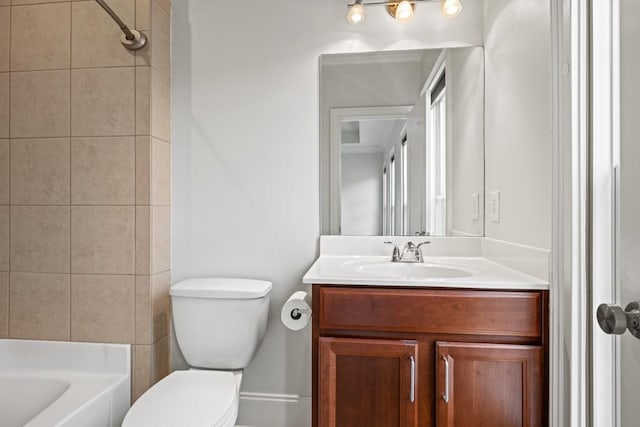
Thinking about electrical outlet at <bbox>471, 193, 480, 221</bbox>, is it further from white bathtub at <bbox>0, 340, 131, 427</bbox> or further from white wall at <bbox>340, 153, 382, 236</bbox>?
white bathtub at <bbox>0, 340, 131, 427</bbox>

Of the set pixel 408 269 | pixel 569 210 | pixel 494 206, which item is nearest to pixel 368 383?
pixel 408 269

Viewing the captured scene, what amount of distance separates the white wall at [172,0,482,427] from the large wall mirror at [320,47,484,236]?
0.27ft

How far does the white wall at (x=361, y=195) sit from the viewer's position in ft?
5.78

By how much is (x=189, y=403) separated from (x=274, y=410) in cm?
67

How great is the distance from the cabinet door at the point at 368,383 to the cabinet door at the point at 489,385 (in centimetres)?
10

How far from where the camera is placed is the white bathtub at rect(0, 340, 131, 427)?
1.45 meters

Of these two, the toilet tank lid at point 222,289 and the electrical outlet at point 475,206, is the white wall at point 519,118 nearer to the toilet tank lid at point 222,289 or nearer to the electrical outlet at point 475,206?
the electrical outlet at point 475,206

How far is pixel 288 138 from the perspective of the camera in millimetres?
1786

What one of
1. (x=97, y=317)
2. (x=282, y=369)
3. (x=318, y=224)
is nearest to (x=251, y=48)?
(x=318, y=224)

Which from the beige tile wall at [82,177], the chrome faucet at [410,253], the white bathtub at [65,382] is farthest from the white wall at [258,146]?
the white bathtub at [65,382]

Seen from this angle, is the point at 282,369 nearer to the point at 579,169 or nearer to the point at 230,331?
the point at 230,331

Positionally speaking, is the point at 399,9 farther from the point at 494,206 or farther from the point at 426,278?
the point at 426,278

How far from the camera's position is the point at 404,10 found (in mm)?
1629

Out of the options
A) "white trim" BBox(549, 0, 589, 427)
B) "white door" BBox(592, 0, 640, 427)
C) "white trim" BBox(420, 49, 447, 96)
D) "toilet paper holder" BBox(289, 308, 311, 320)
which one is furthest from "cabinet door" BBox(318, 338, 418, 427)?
"white trim" BBox(420, 49, 447, 96)
